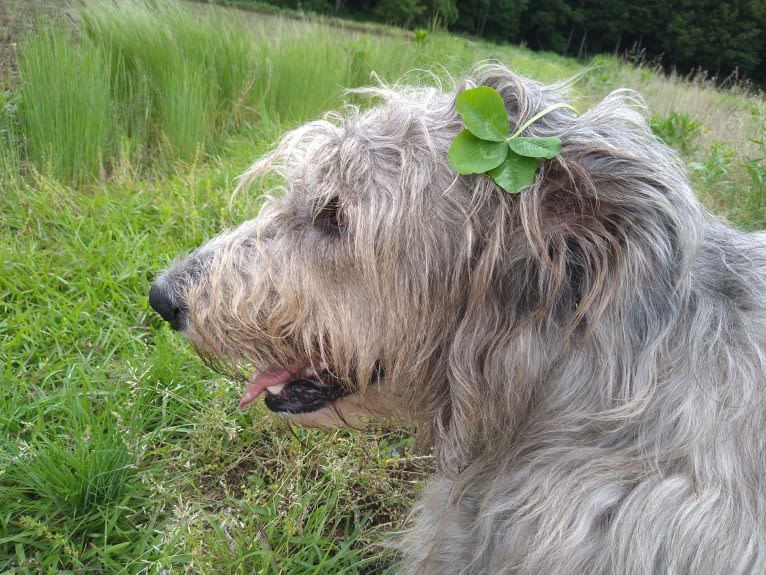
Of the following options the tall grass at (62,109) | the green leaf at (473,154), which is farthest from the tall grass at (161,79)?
the green leaf at (473,154)

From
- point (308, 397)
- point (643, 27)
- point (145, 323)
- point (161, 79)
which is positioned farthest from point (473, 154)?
point (643, 27)

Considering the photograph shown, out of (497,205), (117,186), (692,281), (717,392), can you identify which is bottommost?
(117,186)

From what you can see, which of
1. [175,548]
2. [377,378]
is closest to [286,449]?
[175,548]

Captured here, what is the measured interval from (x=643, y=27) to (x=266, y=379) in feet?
171

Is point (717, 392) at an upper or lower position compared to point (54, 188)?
upper

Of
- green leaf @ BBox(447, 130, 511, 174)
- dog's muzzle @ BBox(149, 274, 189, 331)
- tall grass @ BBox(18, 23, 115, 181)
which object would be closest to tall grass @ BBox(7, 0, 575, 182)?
tall grass @ BBox(18, 23, 115, 181)

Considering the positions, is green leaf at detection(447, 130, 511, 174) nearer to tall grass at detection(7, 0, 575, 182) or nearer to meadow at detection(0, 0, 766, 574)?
meadow at detection(0, 0, 766, 574)

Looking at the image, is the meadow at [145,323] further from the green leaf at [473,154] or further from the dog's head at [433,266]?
the green leaf at [473,154]

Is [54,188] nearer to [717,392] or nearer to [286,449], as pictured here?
[286,449]

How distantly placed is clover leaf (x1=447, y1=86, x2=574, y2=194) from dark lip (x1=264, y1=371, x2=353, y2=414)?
0.91m

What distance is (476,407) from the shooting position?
179cm

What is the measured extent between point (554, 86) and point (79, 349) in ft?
8.71

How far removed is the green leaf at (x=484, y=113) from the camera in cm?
174

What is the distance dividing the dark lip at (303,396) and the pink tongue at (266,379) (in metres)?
0.03
